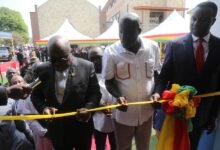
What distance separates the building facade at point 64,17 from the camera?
4075 centimetres

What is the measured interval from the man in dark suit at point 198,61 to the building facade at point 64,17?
130ft

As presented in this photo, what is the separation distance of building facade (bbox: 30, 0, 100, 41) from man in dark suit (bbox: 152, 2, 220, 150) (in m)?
39.7

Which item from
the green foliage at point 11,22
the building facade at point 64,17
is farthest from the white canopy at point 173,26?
the green foliage at point 11,22

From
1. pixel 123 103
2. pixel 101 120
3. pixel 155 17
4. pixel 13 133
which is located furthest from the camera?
pixel 155 17

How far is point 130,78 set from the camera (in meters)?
2.39

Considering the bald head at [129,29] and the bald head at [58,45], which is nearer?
the bald head at [58,45]

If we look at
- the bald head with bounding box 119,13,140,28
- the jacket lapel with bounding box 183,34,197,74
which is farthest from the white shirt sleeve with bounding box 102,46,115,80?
the jacket lapel with bounding box 183,34,197,74

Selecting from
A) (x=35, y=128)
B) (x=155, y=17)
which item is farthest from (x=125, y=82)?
(x=155, y=17)

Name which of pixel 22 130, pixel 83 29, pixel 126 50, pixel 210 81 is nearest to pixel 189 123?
pixel 210 81

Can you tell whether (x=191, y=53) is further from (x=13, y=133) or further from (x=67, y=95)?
(x=13, y=133)

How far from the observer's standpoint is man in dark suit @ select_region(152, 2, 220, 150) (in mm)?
2295

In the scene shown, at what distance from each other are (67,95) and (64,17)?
41.7 meters

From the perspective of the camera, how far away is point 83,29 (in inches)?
1635

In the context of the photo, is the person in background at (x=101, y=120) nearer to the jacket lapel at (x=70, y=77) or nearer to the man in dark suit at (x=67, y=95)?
the man in dark suit at (x=67, y=95)
